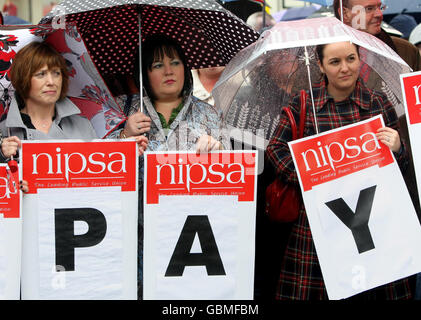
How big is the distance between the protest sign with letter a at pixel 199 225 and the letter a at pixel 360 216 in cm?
46

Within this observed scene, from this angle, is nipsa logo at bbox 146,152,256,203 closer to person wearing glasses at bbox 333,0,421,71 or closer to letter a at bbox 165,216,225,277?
letter a at bbox 165,216,225,277

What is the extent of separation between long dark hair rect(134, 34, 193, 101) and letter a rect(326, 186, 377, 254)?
112 cm

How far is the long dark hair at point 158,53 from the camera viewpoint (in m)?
4.10

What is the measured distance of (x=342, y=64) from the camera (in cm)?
389

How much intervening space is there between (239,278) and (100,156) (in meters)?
0.96

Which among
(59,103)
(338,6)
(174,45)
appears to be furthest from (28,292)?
(338,6)

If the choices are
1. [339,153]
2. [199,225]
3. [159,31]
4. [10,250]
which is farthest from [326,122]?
[10,250]

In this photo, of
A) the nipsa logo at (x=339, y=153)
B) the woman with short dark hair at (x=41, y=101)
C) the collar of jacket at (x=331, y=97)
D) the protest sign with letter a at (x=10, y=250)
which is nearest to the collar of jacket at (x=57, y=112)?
the woman with short dark hair at (x=41, y=101)

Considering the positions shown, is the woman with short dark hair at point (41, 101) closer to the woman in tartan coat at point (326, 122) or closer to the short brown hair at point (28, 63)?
the short brown hair at point (28, 63)

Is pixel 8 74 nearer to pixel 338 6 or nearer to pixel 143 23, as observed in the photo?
pixel 143 23

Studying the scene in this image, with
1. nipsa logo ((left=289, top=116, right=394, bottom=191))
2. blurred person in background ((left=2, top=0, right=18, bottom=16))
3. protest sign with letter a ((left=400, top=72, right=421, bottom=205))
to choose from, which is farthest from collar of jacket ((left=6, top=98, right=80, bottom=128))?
blurred person in background ((left=2, top=0, right=18, bottom=16))

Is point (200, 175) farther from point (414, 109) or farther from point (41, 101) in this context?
point (414, 109)

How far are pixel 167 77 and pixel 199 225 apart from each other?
36.2 inches

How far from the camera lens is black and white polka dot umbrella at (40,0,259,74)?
4062mm
